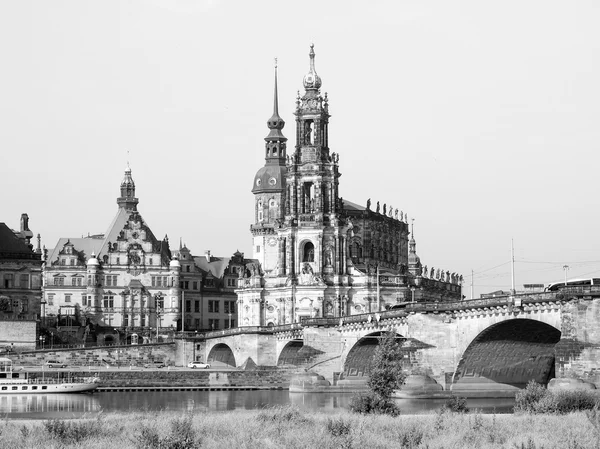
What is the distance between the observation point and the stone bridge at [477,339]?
93.2 meters

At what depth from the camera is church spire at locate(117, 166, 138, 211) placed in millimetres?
186375

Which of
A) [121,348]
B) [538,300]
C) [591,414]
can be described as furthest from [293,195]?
[591,414]

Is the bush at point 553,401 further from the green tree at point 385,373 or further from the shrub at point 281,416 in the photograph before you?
the shrub at point 281,416

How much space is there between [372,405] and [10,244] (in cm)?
9500

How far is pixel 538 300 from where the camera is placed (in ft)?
321

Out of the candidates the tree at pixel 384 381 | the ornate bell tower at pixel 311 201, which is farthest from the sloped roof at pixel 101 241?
the tree at pixel 384 381

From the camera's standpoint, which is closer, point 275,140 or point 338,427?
point 338,427

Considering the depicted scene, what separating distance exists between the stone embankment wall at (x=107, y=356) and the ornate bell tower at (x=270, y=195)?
17.3m

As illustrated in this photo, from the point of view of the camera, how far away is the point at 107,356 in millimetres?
153500

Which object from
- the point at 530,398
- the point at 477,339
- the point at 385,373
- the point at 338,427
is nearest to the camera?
the point at 338,427

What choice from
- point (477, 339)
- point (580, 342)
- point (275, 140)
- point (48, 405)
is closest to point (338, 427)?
point (580, 342)

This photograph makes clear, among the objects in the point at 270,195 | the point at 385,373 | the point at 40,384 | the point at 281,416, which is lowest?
the point at 281,416

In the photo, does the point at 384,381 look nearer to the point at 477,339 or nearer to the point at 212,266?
the point at 477,339

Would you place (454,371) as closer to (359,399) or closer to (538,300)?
(538,300)
